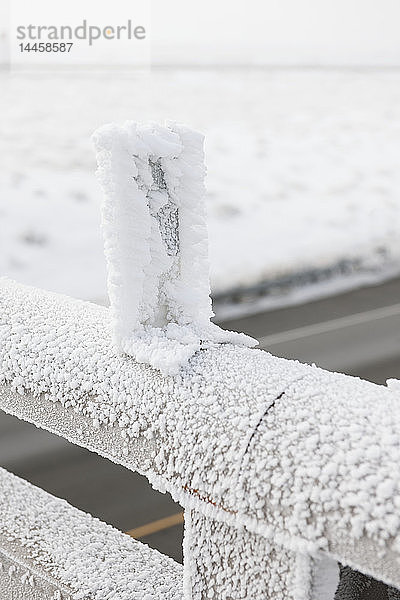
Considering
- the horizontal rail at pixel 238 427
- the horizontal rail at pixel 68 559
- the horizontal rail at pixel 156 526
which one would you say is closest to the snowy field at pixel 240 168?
the horizontal rail at pixel 156 526

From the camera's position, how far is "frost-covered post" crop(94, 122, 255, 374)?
617 millimetres

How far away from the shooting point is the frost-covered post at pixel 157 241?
617mm

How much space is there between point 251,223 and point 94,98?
4.65 ft

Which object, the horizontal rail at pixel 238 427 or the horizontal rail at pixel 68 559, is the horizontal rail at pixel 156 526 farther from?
the horizontal rail at pixel 238 427

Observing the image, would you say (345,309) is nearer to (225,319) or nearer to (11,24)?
(225,319)

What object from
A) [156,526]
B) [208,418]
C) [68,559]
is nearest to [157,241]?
[208,418]

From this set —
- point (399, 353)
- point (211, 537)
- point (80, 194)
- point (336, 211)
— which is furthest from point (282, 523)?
point (336, 211)

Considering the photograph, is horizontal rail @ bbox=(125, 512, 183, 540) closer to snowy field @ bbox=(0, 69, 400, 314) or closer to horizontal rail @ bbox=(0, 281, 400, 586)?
horizontal rail @ bbox=(0, 281, 400, 586)

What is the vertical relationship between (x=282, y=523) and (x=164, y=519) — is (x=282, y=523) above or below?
above

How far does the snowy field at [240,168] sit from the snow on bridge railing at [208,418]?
328 centimetres

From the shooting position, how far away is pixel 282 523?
0.50 metres

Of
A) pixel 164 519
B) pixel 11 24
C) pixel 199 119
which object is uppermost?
pixel 11 24

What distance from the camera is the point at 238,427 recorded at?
0.54 meters

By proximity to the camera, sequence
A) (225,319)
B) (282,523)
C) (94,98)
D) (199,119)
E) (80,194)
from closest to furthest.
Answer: (282,523) < (225,319) < (80,194) < (94,98) < (199,119)
